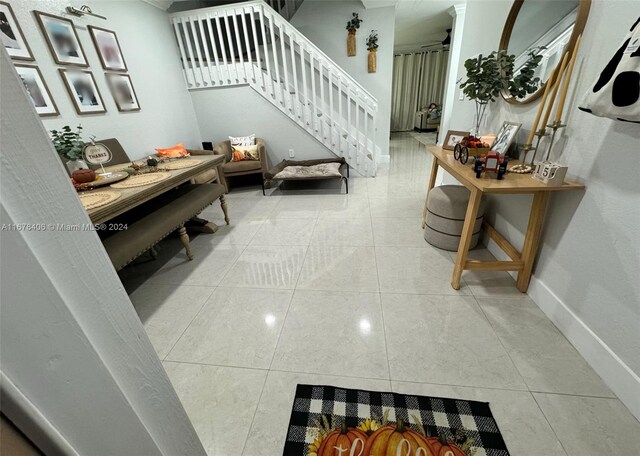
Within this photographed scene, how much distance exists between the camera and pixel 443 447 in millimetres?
968

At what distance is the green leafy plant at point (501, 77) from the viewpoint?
5.26ft

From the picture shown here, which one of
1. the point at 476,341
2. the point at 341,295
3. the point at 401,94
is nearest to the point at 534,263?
the point at 476,341

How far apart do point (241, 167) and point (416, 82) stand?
7168 mm

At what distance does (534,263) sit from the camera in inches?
63.0

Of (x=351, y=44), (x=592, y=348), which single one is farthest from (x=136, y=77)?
(x=592, y=348)

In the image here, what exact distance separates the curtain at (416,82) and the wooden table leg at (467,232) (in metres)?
7.75

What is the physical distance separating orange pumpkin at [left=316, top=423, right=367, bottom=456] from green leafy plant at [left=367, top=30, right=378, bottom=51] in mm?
4921

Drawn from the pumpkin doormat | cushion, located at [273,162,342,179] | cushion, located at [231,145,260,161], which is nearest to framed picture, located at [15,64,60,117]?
cushion, located at [231,145,260,161]

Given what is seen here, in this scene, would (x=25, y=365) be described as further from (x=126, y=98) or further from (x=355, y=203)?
(x=126, y=98)

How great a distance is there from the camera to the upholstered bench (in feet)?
5.04

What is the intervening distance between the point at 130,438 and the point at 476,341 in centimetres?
147

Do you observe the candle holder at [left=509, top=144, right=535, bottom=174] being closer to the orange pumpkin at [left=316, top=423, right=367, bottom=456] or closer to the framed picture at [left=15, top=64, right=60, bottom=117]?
the orange pumpkin at [left=316, top=423, right=367, bottom=456]

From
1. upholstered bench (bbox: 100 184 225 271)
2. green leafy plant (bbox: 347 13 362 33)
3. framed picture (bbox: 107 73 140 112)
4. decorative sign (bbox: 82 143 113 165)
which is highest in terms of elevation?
green leafy plant (bbox: 347 13 362 33)

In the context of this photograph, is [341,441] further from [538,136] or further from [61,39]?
[61,39]
